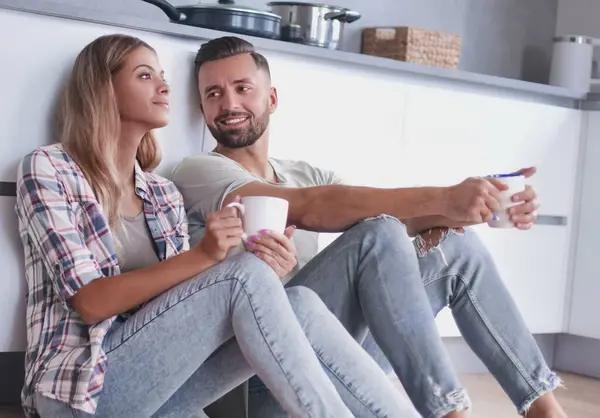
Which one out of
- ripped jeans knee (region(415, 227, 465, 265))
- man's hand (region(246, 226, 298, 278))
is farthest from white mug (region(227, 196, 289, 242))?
ripped jeans knee (region(415, 227, 465, 265))

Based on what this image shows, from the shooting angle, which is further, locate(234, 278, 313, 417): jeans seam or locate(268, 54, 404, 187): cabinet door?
locate(268, 54, 404, 187): cabinet door

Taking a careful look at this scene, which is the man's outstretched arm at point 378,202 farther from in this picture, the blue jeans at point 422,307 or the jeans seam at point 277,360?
the jeans seam at point 277,360

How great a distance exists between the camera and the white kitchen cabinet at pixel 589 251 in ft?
10.3

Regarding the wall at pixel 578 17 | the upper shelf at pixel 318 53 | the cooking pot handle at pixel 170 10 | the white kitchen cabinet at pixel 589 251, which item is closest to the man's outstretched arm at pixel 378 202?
the upper shelf at pixel 318 53

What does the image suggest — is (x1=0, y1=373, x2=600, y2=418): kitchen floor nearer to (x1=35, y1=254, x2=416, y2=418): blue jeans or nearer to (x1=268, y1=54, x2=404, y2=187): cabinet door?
(x1=268, y1=54, x2=404, y2=187): cabinet door

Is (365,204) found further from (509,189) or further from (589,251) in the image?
(589,251)

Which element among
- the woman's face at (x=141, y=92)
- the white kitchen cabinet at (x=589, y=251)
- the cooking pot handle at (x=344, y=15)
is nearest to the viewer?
the woman's face at (x=141, y=92)

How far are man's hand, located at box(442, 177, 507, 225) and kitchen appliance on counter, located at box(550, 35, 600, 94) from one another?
1.80m

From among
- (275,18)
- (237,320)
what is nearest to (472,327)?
(237,320)

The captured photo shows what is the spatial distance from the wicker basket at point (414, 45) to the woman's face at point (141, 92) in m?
1.33

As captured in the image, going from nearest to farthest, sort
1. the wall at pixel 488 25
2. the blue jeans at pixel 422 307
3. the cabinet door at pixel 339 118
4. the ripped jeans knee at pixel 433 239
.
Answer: the blue jeans at pixel 422 307
the ripped jeans knee at pixel 433 239
the cabinet door at pixel 339 118
the wall at pixel 488 25

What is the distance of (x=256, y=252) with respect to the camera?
157 cm

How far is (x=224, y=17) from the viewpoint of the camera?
2.28 meters

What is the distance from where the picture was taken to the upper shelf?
192 cm
